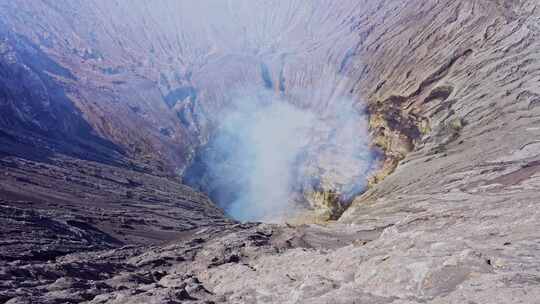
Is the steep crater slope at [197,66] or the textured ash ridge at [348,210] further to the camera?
the steep crater slope at [197,66]

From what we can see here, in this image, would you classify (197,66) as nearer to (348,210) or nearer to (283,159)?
(283,159)

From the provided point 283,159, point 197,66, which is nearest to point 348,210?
point 283,159

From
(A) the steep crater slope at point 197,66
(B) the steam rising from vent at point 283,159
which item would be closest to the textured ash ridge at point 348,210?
(A) the steep crater slope at point 197,66

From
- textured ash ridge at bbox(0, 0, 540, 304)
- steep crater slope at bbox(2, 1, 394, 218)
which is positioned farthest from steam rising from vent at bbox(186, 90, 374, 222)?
textured ash ridge at bbox(0, 0, 540, 304)

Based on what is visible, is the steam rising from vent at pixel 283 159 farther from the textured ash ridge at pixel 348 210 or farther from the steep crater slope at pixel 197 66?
the textured ash ridge at pixel 348 210

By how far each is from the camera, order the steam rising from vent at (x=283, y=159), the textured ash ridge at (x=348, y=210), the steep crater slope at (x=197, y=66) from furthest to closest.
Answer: the steep crater slope at (x=197, y=66), the steam rising from vent at (x=283, y=159), the textured ash ridge at (x=348, y=210)

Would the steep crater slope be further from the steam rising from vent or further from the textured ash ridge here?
the textured ash ridge
